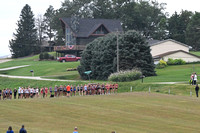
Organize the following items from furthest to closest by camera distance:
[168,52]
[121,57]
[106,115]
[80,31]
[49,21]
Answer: [49,21] < [80,31] < [168,52] < [121,57] < [106,115]

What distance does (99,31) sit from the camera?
337 feet

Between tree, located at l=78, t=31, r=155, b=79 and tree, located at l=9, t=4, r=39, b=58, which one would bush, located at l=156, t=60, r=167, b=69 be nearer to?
tree, located at l=78, t=31, r=155, b=79

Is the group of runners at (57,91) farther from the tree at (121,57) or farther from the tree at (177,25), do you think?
the tree at (177,25)

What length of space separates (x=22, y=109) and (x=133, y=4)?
97021 millimetres

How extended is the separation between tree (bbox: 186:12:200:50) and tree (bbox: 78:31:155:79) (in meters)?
49.1

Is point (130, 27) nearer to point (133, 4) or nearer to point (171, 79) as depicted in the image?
point (133, 4)

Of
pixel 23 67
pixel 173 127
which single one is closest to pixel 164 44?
pixel 23 67

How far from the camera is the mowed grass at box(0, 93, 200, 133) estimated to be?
88.2ft

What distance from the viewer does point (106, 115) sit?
3139cm

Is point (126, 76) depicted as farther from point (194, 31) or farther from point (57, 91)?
point (194, 31)

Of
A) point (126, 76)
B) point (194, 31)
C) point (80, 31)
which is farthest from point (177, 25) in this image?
point (126, 76)

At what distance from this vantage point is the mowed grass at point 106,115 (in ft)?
88.2

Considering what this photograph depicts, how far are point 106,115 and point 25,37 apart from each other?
96.9 meters

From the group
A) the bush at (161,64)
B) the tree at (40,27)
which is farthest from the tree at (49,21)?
the bush at (161,64)
